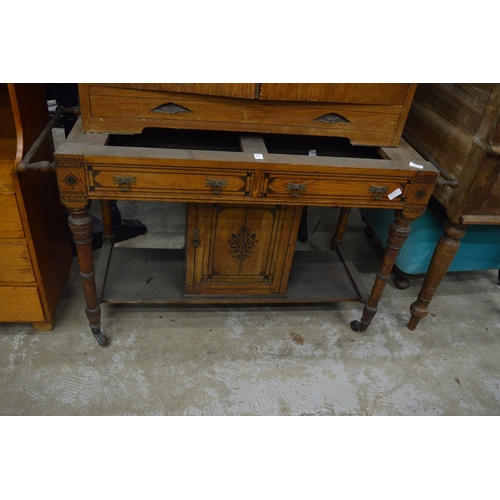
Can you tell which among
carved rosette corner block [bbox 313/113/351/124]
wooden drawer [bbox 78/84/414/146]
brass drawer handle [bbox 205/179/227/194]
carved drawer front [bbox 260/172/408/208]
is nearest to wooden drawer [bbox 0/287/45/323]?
wooden drawer [bbox 78/84/414/146]

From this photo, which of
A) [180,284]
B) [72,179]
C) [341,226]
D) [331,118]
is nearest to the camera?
[72,179]

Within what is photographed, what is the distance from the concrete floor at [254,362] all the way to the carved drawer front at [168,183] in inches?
32.9

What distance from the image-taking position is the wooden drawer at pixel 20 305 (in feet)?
6.64

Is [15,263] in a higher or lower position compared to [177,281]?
higher

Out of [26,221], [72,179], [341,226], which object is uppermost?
[72,179]

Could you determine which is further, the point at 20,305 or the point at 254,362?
the point at 254,362

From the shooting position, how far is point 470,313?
263 centimetres

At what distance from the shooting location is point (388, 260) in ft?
6.91

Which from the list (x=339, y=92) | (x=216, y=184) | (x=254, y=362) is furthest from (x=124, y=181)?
(x=254, y=362)

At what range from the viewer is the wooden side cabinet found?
1.80m

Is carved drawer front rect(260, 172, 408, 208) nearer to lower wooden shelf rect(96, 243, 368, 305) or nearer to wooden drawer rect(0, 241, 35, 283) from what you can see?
lower wooden shelf rect(96, 243, 368, 305)

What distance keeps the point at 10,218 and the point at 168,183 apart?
0.69 metres

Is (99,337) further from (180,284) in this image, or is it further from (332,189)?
(332,189)

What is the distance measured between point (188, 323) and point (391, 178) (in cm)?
123
